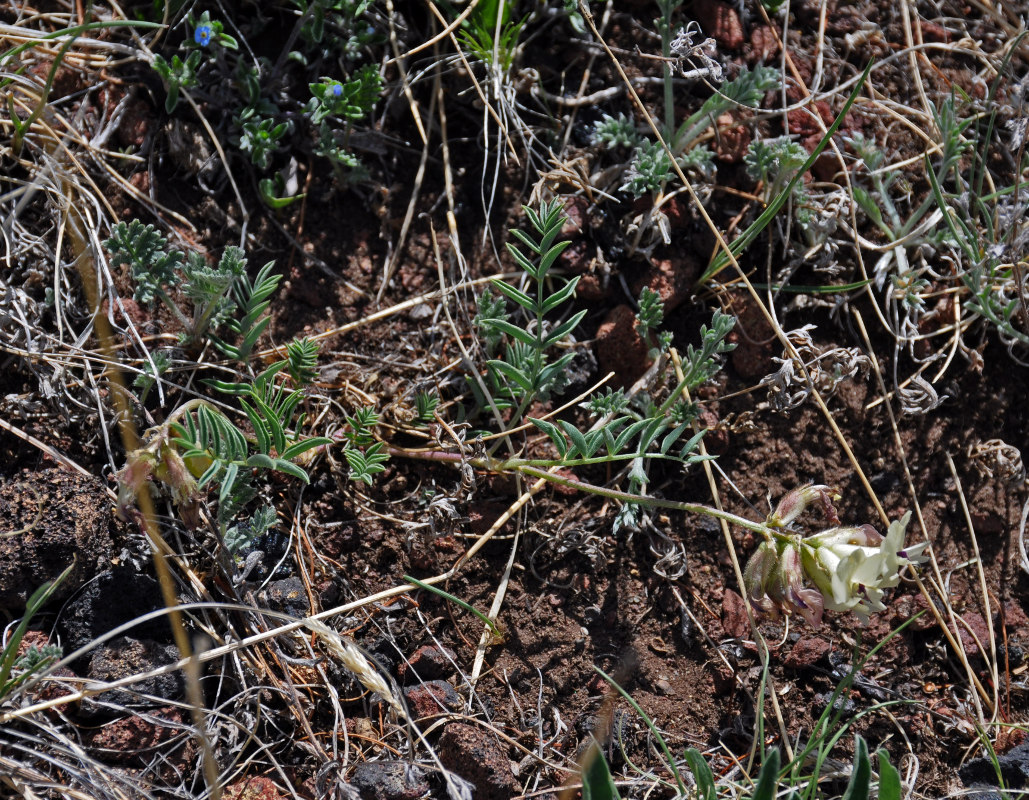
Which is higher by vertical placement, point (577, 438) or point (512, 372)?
point (512, 372)

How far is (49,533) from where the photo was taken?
2355mm

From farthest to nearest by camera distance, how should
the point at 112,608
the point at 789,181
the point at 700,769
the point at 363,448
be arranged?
the point at 789,181
the point at 363,448
the point at 112,608
the point at 700,769

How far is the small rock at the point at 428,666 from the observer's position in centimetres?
254

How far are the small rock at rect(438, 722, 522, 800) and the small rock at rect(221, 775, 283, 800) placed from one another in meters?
0.45

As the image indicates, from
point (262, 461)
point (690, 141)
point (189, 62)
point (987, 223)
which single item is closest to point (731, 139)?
point (690, 141)

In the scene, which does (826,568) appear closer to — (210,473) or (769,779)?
(769,779)

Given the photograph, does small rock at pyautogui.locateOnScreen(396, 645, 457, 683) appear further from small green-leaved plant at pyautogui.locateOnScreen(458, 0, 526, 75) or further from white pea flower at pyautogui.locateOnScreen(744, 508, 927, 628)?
small green-leaved plant at pyautogui.locateOnScreen(458, 0, 526, 75)

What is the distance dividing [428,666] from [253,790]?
56 centimetres

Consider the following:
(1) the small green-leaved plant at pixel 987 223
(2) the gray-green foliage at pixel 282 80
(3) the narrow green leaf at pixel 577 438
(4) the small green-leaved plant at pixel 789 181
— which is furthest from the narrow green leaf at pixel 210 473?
(1) the small green-leaved plant at pixel 987 223

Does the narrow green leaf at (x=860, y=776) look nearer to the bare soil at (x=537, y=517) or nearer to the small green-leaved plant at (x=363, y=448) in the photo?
the bare soil at (x=537, y=517)

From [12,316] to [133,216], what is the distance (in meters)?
0.50

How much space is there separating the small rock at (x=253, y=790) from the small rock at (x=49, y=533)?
2.30ft

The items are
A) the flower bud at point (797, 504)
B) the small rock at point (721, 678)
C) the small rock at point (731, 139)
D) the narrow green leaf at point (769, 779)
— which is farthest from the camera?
the small rock at point (731, 139)

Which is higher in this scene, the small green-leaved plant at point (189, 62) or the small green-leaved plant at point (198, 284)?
the small green-leaved plant at point (189, 62)
